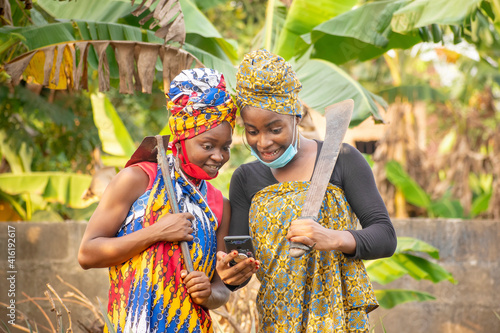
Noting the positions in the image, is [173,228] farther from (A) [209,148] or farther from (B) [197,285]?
(A) [209,148]

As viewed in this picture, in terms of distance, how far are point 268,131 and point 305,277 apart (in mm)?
600

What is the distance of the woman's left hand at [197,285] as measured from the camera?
2.21 metres

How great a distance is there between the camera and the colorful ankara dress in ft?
7.23

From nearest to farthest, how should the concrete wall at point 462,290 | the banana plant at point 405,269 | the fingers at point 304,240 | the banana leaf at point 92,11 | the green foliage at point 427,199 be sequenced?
the fingers at point 304,240 < the banana plant at point 405,269 < the banana leaf at point 92,11 < the concrete wall at point 462,290 < the green foliage at point 427,199

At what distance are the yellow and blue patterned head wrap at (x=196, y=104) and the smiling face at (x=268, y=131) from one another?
10cm

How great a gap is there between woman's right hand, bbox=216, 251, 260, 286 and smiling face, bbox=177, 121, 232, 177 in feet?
1.14

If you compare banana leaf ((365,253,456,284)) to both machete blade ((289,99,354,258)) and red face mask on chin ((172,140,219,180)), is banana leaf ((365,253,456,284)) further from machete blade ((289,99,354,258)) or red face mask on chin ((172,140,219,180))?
red face mask on chin ((172,140,219,180))

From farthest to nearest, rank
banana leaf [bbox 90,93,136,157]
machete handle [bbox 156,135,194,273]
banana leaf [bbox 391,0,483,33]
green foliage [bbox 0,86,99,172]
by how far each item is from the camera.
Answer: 1. green foliage [bbox 0,86,99,172]
2. banana leaf [bbox 90,93,136,157]
3. banana leaf [bbox 391,0,483,33]
4. machete handle [bbox 156,135,194,273]

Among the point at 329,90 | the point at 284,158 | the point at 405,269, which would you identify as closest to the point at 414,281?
the point at 405,269

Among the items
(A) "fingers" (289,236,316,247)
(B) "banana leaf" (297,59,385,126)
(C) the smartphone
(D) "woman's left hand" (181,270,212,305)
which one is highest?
(B) "banana leaf" (297,59,385,126)

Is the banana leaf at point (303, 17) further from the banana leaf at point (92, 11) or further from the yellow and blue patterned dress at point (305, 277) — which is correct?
the yellow and blue patterned dress at point (305, 277)

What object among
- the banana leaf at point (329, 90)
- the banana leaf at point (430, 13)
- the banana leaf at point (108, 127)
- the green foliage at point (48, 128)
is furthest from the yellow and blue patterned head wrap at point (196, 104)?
the green foliage at point (48, 128)

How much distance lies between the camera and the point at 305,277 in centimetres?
231

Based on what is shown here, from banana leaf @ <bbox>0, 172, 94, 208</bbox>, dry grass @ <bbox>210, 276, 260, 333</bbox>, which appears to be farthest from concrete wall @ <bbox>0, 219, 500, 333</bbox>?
dry grass @ <bbox>210, 276, 260, 333</bbox>
